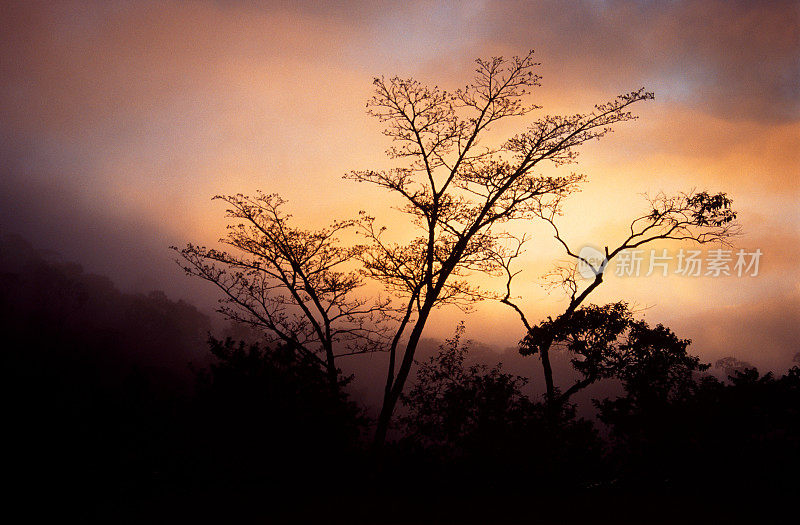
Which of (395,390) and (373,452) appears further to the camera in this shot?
(395,390)

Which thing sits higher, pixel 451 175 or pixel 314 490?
pixel 451 175

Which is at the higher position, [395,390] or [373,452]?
[395,390]

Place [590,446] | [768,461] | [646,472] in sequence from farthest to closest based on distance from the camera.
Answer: [590,446] < [646,472] < [768,461]

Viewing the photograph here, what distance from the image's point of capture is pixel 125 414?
10367mm

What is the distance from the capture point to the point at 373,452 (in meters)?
12.2

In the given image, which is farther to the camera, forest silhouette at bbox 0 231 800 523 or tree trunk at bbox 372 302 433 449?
tree trunk at bbox 372 302 433 449

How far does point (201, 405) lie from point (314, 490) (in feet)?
9.07

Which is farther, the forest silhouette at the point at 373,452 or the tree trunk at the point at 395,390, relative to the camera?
the tree trunk at the point at 395,390

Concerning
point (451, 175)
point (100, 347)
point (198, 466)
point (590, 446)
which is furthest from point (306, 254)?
point (100, 347)

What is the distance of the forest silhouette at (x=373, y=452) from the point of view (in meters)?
9.11

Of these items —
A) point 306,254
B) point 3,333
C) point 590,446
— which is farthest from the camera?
point 3,333

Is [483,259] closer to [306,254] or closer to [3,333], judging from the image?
[306,254]

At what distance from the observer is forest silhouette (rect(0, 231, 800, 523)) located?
911 centimetres

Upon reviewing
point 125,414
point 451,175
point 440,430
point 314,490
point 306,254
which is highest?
point 451,175
